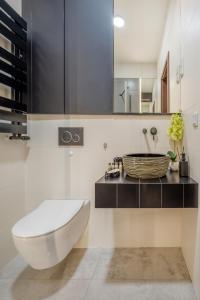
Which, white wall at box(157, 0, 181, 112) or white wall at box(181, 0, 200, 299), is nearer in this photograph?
white wall at box(181, 0, 200, 299)

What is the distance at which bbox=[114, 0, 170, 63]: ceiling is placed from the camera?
1823 millimetres

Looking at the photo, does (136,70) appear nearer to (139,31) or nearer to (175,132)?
(139,31)

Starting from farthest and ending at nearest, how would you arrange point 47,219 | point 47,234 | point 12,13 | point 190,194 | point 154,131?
1. point 154,131
2. point 12,13
3. point 47,219
4. point 190,194
5. point 47,234

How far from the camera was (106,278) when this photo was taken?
57.1 inches

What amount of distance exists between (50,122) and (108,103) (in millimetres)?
550

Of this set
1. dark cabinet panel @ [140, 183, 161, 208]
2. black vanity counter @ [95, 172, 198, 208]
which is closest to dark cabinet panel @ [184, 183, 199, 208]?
black vanity counter @ [95, 172, 198, 208]

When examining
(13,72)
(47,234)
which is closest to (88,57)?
(13,72)

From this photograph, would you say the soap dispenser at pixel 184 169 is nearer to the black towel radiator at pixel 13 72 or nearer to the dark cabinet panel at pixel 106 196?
the dark cabinet panel at pixel 106 196

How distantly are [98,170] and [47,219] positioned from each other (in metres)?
0.63

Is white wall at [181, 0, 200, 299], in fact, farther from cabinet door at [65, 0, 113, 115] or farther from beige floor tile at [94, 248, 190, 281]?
cabinet door at [65, 0, 113, 115]

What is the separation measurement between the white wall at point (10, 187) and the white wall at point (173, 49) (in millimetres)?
1307

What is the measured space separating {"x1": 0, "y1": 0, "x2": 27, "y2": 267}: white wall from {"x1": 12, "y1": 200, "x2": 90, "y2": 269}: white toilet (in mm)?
293

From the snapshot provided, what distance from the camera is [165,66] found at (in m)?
1.84

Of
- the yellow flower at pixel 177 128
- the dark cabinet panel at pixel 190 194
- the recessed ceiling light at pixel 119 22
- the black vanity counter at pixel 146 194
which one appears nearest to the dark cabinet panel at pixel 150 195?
the black vanity counter at pixel 146 194
